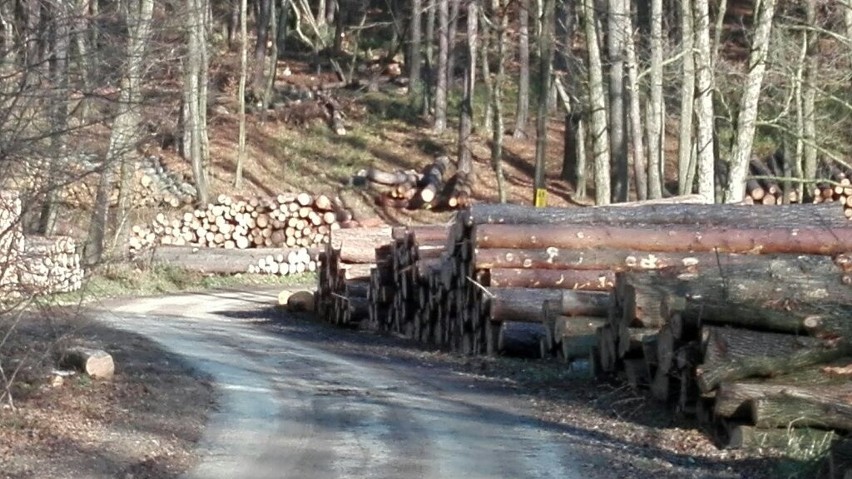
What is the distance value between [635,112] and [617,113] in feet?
2.16

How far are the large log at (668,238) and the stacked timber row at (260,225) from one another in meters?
18.1

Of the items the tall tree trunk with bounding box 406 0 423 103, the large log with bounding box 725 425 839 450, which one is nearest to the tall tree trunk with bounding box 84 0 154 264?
the large log with bounding box 725 425 839 450

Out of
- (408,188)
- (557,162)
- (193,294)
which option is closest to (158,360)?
(193,294)

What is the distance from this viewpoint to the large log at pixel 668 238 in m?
17.2

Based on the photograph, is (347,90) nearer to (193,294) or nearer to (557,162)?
(557,162)

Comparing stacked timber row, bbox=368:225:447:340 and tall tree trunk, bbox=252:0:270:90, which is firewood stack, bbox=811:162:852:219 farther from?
tall tree trunk, bbox=252:0:270:90

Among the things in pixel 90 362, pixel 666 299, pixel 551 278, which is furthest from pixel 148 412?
pixel 551 278

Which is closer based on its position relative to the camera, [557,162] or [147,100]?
[147,100]

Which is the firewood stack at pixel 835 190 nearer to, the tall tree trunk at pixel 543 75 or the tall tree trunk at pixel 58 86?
the tall tree trunk at pixel 543 75

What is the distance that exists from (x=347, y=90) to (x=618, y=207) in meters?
34.2

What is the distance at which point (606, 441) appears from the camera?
451 inches

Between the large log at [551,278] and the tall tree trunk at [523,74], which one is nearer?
the large log at [551,278]

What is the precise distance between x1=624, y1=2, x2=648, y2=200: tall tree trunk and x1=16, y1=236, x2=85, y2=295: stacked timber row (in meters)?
18.7

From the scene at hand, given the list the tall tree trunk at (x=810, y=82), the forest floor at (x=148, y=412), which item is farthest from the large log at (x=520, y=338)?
the tall tree trunk at (x=810, y=82)
